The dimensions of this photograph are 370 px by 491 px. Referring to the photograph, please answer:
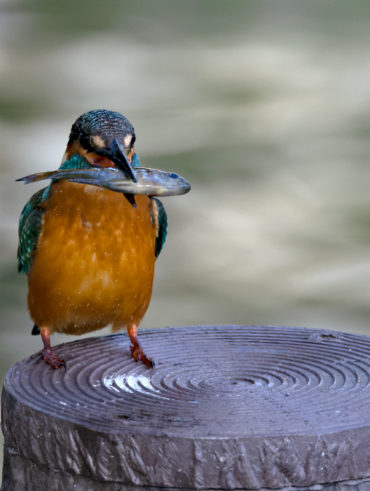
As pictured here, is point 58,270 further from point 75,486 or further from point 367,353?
point 367,353

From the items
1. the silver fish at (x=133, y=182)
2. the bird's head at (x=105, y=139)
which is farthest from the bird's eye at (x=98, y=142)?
the silver fish at (x=133, y=182)

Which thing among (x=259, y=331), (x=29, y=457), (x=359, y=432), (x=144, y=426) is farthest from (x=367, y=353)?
(x=29, y=457)

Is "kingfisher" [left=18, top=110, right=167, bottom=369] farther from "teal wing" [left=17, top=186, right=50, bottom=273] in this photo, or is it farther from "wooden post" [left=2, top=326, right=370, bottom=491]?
"wooden post" [left=2, top=326, right=370, bottom=491]

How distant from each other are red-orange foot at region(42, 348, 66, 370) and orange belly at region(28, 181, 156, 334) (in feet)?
0.67

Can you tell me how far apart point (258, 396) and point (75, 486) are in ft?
1.95

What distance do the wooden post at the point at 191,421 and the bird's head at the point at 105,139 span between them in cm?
70

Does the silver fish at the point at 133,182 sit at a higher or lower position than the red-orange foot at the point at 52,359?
higher

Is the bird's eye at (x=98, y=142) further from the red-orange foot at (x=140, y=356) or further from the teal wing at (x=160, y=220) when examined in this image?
the red-orange foot at (x=140, y=356)

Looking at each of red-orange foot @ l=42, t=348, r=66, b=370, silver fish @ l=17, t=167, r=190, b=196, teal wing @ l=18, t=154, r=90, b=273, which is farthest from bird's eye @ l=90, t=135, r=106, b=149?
red-orange foot @ l=42, t=348, r=66, b=370

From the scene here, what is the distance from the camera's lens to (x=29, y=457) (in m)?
2.21

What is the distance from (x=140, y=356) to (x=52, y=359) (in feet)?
1.03

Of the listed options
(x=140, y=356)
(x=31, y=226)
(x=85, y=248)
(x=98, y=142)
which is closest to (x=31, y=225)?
(x=31, y=226)

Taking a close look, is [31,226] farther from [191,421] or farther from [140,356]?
[191,421]

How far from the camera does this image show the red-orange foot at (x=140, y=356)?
2.70 m
